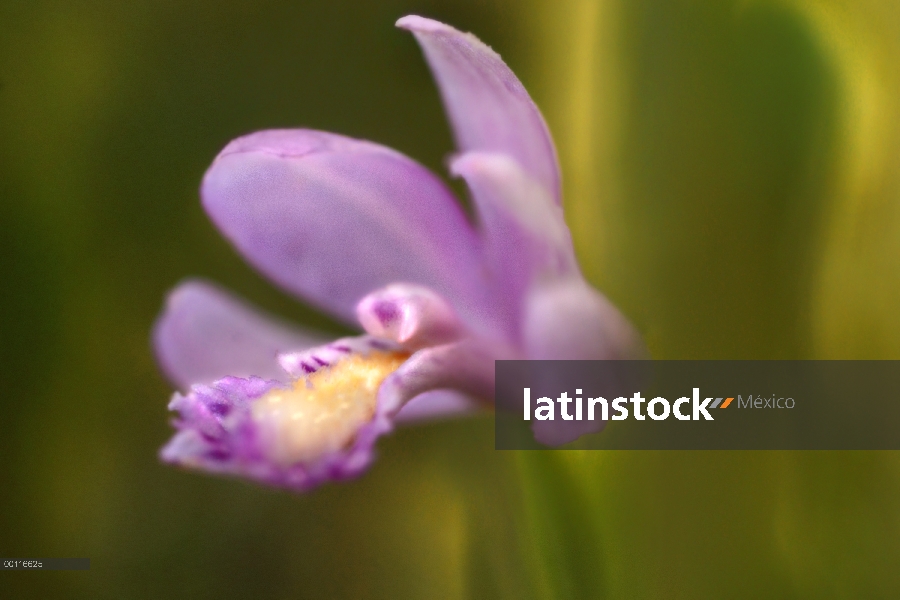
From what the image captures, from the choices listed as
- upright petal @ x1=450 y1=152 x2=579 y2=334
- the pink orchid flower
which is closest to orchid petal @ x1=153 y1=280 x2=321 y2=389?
the pink orchid flower

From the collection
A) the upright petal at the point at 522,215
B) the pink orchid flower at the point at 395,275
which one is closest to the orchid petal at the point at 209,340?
the pink orchid flower at the point at 395,275

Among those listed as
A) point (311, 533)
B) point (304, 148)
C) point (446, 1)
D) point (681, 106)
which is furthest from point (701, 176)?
point (311, 533)

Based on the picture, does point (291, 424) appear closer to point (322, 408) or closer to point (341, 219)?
point (322, 408)

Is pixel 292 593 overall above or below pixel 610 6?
below

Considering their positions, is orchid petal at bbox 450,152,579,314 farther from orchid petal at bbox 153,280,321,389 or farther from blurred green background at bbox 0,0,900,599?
orchid petal at bbox 153,280,321,389

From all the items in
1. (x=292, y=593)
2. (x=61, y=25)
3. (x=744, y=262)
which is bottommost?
(x=292, y=593)

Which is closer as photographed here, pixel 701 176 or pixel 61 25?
pixel 701 176

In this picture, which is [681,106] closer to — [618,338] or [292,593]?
[618,338]
